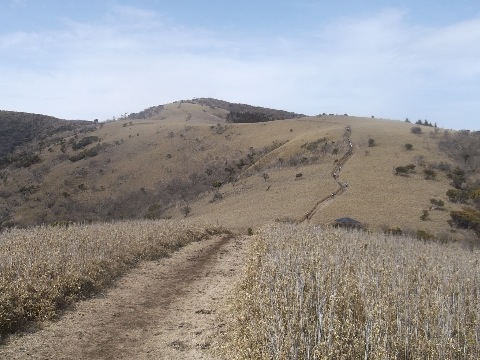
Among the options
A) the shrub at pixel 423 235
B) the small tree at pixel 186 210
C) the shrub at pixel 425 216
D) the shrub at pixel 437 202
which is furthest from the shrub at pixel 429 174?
the small tree at pixel 186 210

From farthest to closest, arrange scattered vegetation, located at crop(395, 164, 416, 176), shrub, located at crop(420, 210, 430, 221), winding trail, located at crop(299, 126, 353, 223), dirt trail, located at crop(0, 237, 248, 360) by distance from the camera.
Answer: scattered vegetation, located at crop(395, 164, 416, 176) < winding trail, located at crop(299, 126, 353, 223) < shrub, located at crop(420, 210, 430, 221) < dirt trail, located at crop(0, 237, 248, 360)

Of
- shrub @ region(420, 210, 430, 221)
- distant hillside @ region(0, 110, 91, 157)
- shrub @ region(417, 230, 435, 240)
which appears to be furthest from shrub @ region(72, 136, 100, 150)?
shrub @ region(417, 230, 435, 240)

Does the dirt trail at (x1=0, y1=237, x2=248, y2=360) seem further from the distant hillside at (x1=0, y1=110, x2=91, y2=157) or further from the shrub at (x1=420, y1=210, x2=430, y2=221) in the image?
the distant hillside at (x1=0, y1=110, x2=91, y2=157)

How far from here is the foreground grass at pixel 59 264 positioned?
27.1 ft

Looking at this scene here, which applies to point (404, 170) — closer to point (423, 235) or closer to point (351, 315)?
point (423, 235)

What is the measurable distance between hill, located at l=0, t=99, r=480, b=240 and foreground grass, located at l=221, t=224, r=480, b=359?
64.1 feet

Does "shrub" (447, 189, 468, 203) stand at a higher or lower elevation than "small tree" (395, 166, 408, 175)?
lower

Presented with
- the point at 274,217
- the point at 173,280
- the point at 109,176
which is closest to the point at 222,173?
the point at 109,176

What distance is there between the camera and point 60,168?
57750 millimetres

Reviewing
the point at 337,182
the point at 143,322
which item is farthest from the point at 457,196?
the point at 143,322

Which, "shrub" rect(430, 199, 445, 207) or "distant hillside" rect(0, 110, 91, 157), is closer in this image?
"shrub" rect(430, 199, 445, 207)

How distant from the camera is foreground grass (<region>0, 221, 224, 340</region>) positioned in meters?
8.26

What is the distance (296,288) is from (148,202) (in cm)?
4146

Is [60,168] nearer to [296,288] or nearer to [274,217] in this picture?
[274,217]
